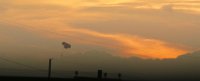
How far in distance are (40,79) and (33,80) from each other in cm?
80

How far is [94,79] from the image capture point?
5053 centimetres

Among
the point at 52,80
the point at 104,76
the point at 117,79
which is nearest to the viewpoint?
the point at 52,80

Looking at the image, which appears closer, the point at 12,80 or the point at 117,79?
the point at 12,80

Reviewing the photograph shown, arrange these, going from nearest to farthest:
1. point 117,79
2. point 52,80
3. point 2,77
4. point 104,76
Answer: point 2,77 < point 52,80 < point 104,76 < point 117,79

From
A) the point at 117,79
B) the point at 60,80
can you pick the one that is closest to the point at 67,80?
the point at 60,80

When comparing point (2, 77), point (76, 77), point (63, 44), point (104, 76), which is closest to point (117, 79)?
point (104, 76)

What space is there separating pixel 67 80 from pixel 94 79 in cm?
231

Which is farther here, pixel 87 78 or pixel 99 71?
pixel 87 78

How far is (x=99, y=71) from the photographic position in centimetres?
4509

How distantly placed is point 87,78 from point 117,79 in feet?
20.2

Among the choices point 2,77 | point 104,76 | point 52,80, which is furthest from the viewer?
point 104,76

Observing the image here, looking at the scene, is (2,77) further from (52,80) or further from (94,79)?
(94,79)

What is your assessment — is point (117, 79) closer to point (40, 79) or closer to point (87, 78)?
point (87, 78)

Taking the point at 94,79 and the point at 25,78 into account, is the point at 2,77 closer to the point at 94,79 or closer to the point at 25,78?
the point at 25,78
